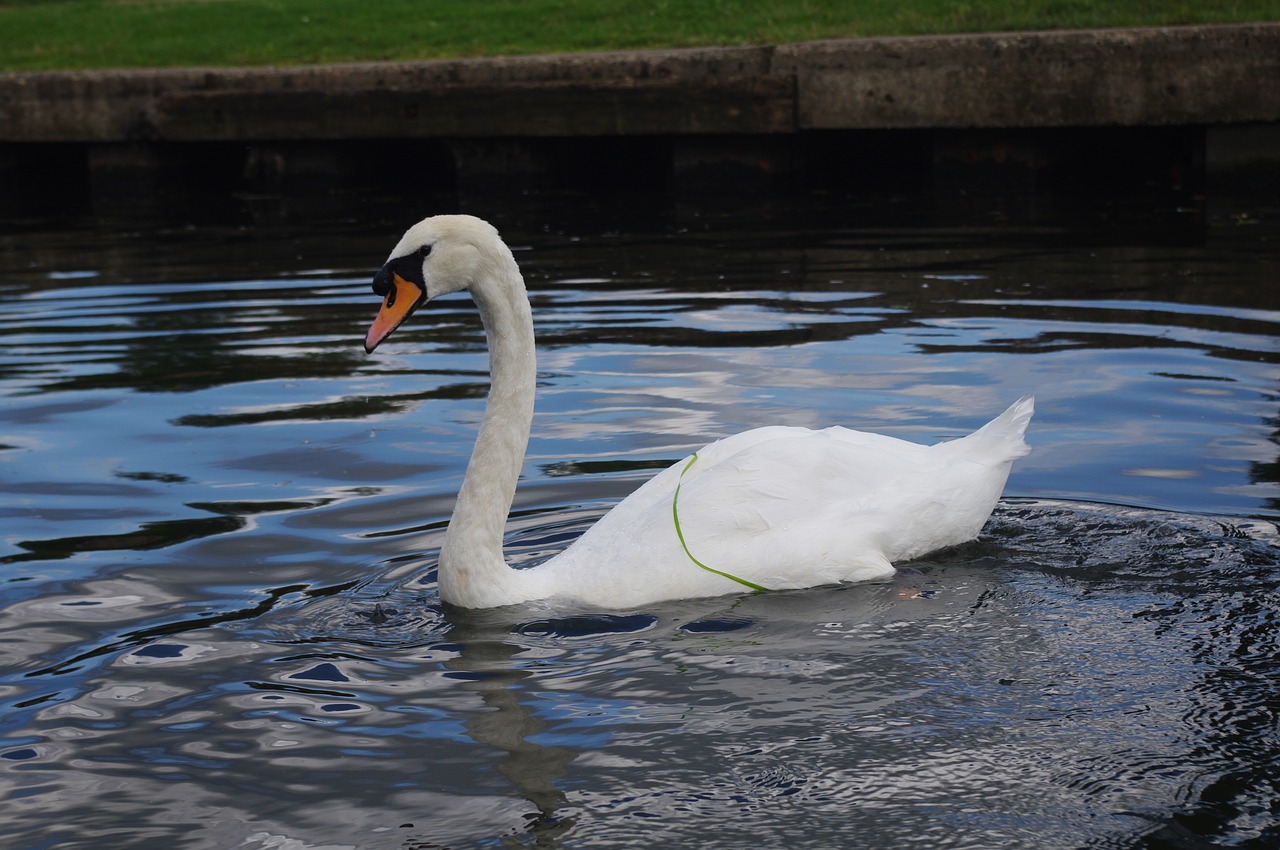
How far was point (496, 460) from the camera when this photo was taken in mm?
4844

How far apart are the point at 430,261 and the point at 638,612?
1.17 metres

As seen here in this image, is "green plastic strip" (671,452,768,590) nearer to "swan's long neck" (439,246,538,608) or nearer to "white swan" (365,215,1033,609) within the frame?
"white swan" (365,215,1033,609)

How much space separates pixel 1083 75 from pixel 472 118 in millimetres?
5027

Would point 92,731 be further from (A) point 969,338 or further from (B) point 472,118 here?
(B) point 472,118

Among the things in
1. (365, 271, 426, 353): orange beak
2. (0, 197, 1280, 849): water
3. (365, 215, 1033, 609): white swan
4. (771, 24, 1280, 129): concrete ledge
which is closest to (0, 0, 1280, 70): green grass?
(771, 24, 1280, 129): concrete ledge

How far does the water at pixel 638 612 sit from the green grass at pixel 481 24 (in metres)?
3.12

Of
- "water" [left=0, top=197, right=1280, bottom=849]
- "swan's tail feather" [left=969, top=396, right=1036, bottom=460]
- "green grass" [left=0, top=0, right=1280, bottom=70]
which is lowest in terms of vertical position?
"water" [left=0, top=197, right=1280, bottom=849]

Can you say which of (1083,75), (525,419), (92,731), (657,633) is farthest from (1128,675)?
(1083,75)

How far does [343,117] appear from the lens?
1388 cm

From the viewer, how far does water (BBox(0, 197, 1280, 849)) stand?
338 cm

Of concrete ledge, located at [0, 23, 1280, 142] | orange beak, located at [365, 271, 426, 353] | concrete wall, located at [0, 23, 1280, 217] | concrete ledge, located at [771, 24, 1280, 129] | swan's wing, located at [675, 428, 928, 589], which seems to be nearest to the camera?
orange beak, located at [365, 271, 426, 353]

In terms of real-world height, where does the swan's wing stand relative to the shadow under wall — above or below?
below

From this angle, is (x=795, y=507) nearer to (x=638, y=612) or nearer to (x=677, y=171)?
(x=638, y=612)

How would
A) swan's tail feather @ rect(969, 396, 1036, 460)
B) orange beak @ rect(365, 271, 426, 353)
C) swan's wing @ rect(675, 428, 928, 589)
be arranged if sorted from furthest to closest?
1. swan's tail feather @ rect(969, 396, 1036, 460)
2. swan's wing @ rect(675, 428, 928, 589)
3. orange beak @ rect(365, 271, 426, 353)
